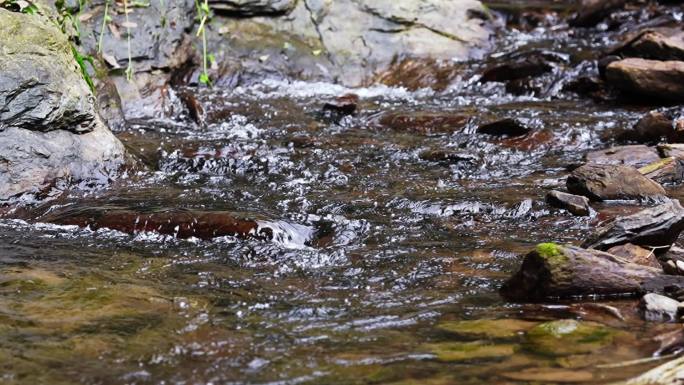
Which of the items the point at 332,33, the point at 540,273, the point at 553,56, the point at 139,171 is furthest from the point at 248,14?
the point at 540,273

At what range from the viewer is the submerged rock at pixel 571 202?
5.19 meters

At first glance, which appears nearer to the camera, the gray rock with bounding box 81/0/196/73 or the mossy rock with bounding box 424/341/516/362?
the mossy rock with bounding box 424/341/516/362

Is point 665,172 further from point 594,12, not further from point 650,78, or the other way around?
point 594,12

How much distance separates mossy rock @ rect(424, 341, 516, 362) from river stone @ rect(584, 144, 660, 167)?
3.98m

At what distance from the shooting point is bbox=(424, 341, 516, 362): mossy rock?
9.55 feet

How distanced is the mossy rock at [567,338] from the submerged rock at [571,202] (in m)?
2.07

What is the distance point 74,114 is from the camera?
629 centimetres

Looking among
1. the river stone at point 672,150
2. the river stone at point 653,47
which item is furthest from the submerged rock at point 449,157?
the river stone at point 653,47

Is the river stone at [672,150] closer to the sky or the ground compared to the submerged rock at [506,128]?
closer to the sky

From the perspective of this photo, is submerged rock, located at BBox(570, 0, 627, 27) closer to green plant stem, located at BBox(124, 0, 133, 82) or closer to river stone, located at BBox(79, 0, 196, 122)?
river stone, located at BBox(79, 0, 196, 122)

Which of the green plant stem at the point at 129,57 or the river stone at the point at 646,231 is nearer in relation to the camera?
A: the river stone at the point at 646,231

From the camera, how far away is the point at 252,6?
36.0ft

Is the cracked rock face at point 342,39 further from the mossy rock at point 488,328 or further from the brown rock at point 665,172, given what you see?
the mossy rock at point 488,328

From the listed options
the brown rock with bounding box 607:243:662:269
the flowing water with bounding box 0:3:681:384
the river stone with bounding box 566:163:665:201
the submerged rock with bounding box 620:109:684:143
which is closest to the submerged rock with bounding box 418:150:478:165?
the flowing water with bounding box 0:3:681:384
